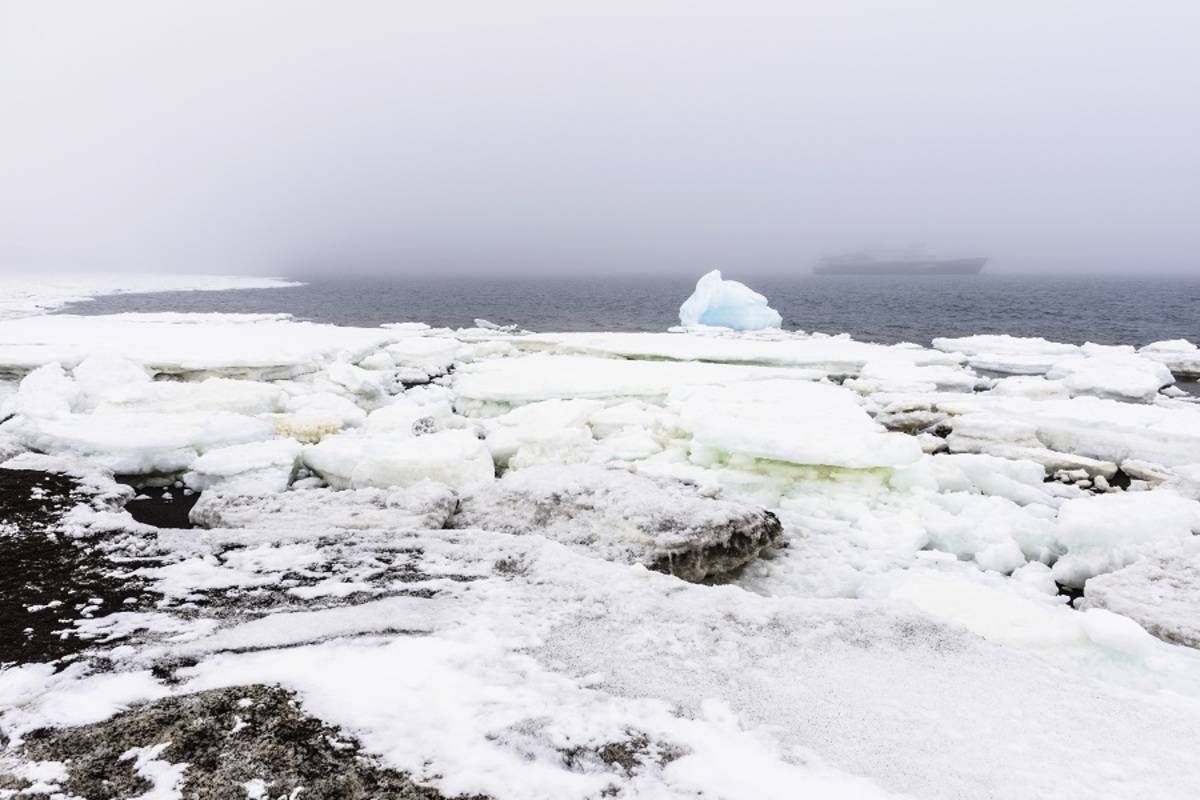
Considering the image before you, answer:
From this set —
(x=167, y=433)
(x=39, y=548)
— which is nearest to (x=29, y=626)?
(x=39, y=548)

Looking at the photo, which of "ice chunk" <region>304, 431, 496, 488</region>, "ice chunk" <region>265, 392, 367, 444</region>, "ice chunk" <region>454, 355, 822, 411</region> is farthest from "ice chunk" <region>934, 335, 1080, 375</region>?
"ice chunk" <region>265, 392, 367, 444</region>

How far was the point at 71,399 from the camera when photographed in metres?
8.10

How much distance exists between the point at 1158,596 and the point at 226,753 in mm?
5048

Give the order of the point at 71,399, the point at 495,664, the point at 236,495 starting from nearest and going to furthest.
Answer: the point at 495,664 → the point at 236,495 → the point at 71,399

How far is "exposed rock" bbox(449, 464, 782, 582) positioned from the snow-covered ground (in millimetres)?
26

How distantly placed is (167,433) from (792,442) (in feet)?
20.9

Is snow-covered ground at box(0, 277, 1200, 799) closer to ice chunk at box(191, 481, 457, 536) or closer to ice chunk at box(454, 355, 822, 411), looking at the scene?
ice chunk at box(191, 481, 457, 536)

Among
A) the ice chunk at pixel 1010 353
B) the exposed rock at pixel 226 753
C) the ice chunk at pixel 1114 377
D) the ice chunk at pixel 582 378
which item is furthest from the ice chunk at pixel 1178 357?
the exposed rock at pixel 226 753

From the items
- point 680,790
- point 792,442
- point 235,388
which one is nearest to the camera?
point 680,790

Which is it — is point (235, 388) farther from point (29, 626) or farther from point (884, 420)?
point (884, 420)

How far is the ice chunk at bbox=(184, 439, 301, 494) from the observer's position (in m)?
6.01

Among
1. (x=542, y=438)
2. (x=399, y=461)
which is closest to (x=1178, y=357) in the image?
(x=542, y=438)

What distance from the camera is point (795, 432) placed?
6.35 metres

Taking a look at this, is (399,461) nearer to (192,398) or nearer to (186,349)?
(192,398)
